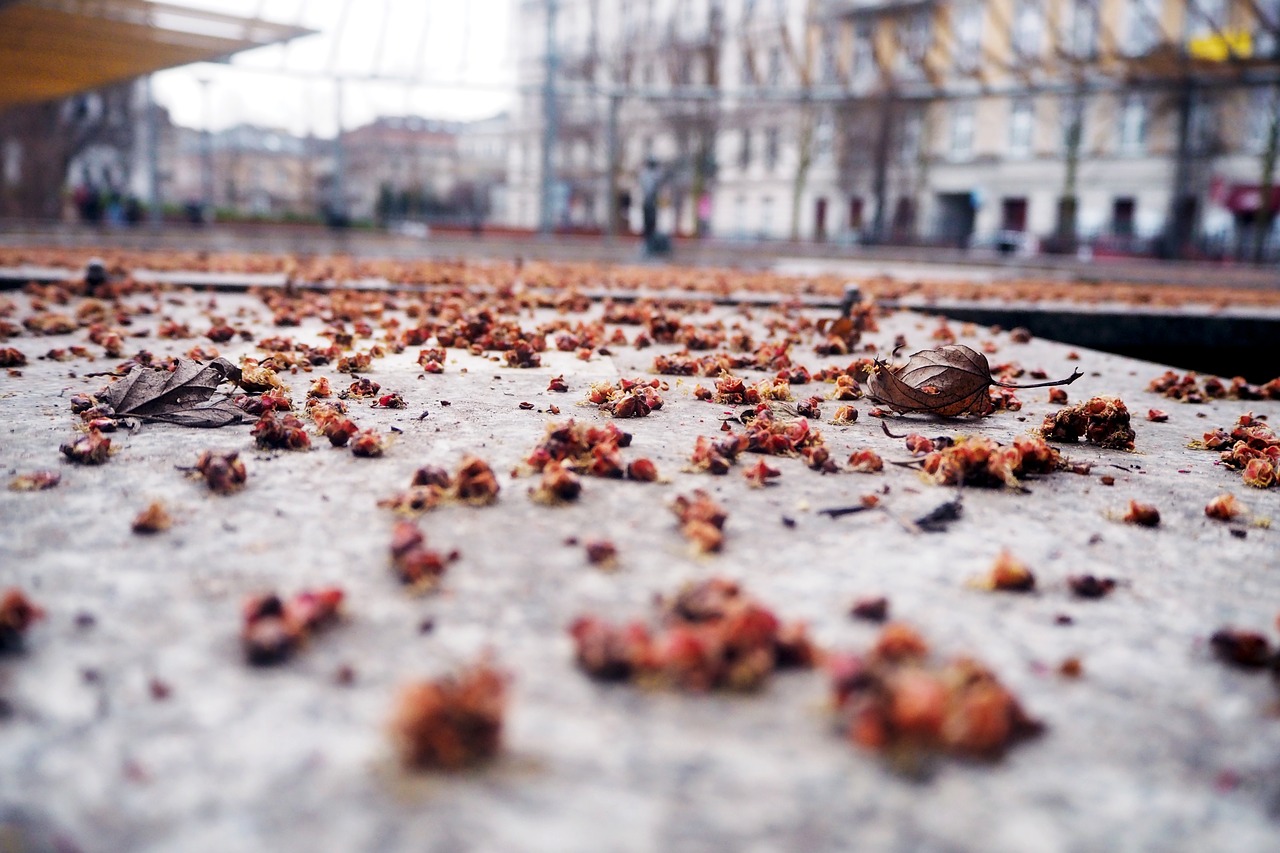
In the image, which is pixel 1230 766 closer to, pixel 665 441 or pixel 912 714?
pixel 912 714

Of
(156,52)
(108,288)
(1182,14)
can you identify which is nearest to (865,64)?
(1182,14)

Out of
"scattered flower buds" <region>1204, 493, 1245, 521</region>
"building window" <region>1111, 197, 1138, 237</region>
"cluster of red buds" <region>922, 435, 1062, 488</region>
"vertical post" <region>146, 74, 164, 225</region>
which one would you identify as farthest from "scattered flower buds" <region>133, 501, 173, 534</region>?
"building window" <region>1111, 197, 1138, 237</region>

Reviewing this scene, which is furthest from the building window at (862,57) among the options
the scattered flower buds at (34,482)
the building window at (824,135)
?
the scattered flower buds at (34,482)

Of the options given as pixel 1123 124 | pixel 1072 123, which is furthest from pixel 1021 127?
pixel 1123 124

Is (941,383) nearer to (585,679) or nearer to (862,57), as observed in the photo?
(585,679)

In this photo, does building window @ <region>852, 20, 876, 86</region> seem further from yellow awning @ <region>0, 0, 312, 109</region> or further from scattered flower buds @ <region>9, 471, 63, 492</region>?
scattered flower buds @ <region>9, 471, 63, 492</region>

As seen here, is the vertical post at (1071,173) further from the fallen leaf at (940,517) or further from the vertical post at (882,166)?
the fallen leaf at (940,517)
